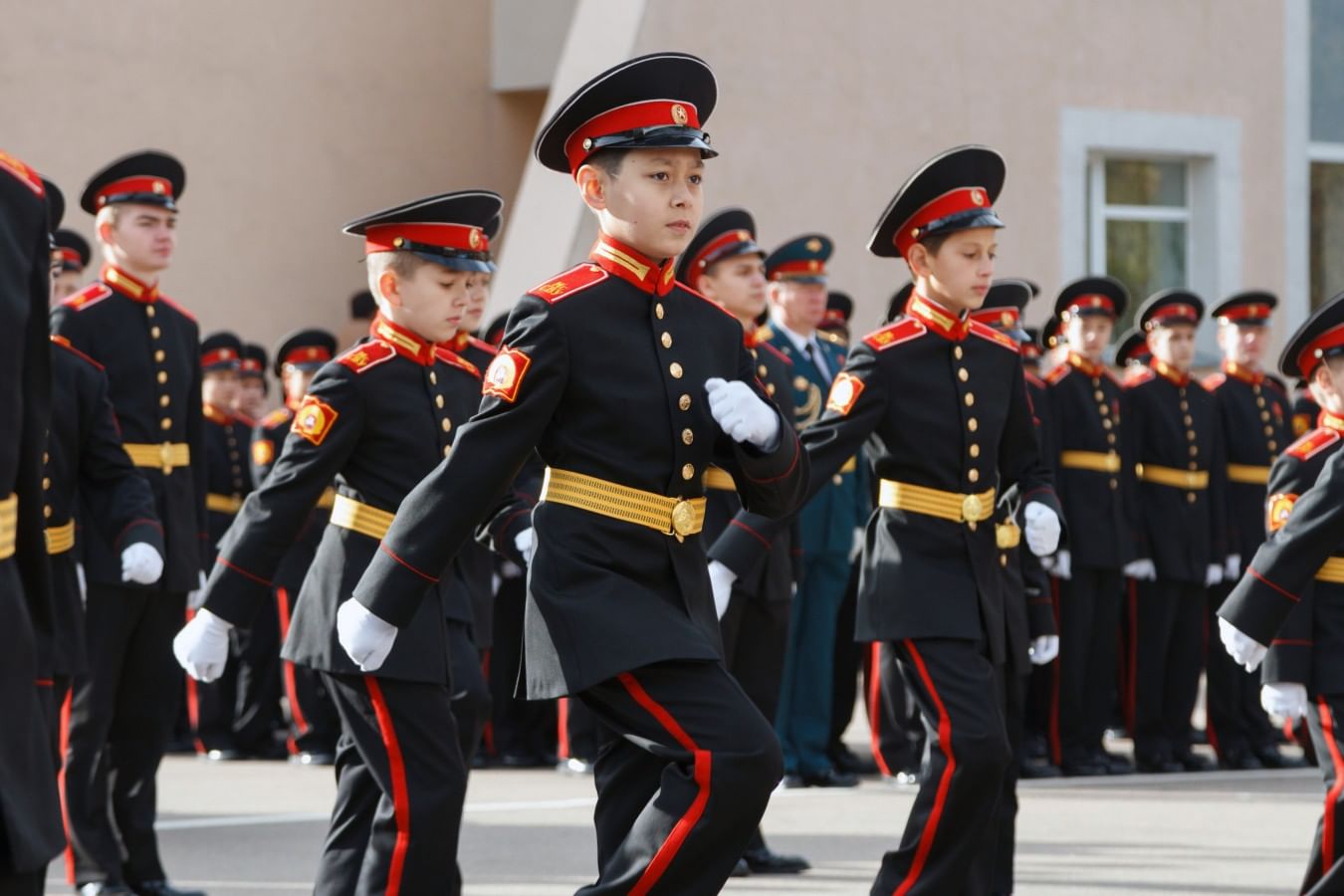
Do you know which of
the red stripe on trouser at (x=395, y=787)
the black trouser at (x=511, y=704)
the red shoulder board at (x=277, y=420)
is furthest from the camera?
the red shoulder board at (x=277, y=420)

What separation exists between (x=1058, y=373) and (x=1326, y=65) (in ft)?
23.4

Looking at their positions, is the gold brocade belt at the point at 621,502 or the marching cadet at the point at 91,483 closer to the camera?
the gold brocade belt at the point at 621,502

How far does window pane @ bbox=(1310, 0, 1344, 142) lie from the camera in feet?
55.1

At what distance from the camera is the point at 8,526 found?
3264mm

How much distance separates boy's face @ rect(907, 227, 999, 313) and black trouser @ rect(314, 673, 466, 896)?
176 cm

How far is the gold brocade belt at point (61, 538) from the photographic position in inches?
255

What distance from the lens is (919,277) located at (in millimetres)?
6258

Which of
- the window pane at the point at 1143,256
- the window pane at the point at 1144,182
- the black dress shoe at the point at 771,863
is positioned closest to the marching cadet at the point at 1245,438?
the black dress shoe at the point at 771,863

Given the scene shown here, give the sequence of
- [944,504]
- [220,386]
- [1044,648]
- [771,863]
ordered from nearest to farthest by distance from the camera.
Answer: [944,504] < [1044,648] < [771,863] < [220,386]

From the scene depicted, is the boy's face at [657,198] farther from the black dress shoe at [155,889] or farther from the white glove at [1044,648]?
the black dress shoe at [155,889]

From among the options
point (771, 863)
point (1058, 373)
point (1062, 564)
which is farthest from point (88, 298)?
point (1058, 373)

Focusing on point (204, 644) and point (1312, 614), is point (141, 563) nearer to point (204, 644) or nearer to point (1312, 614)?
point (204, 644)

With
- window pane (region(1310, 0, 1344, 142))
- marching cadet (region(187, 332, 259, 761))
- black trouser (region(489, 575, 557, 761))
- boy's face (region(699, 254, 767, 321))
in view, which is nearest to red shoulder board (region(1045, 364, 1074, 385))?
black trouser (region(489, 575, 557, 761))

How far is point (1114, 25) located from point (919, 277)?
10139 millimetres
